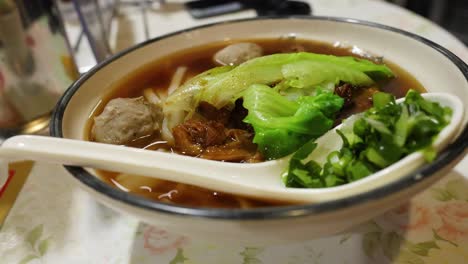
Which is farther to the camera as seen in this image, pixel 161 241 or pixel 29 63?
pixel 29 63

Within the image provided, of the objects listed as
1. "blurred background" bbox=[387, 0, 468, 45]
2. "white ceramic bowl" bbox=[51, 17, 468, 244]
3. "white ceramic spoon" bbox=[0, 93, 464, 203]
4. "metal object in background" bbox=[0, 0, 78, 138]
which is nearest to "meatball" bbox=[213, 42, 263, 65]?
"white ceramic bowl" bbox=[51, 17, 468, 244]

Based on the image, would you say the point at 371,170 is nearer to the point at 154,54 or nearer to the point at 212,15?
the point at 154,54

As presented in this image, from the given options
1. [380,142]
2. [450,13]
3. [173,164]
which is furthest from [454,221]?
[450,13]

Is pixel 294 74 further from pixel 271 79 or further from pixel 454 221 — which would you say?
pixel 454 221

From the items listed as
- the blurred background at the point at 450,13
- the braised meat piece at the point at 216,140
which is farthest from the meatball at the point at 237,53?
the blurred background at the point at 450,13

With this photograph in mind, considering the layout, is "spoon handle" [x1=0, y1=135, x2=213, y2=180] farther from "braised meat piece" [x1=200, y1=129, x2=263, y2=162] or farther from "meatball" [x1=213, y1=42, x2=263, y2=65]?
"meatball" [x1=213, y1=42, x2=263, y2=65]

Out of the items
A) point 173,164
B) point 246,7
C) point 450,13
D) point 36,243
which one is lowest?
point 450,13

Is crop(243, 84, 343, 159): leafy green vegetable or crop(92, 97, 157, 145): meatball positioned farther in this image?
crop(92, 97, 157, 145): meatball
